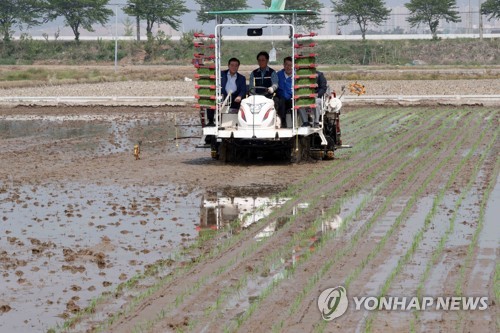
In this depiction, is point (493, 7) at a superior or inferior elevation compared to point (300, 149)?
superior

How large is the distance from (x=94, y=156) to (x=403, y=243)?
10474mm

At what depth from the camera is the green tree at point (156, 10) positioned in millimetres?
106637

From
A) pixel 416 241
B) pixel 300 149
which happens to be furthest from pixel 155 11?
pixel 416 241

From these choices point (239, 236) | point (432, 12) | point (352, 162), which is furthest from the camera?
point (432, 12)

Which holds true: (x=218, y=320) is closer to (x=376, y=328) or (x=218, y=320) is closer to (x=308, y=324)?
(x=308, y=324)

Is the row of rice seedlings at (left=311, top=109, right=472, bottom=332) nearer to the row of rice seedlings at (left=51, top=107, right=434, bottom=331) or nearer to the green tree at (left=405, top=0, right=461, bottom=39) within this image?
the row of rice seedlings at (left=51, top=107, right=434, bottom=331)

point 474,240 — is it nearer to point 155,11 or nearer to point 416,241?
point 416,241

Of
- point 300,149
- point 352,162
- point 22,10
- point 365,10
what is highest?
point 22,10

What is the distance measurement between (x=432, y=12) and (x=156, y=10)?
27656mm

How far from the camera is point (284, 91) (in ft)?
62.1

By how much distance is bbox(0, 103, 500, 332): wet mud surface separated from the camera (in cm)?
853

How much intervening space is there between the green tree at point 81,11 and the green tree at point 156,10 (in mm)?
2675

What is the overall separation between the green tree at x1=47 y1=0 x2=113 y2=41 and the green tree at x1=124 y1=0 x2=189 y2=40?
2.67m

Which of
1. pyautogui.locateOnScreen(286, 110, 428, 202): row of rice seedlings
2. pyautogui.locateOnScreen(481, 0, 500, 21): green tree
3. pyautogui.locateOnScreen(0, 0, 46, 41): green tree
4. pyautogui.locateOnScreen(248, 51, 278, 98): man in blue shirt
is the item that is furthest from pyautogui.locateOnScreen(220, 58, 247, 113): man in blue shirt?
pyautogui.locateOnScreen(481, 0, 500, 21): green tree
